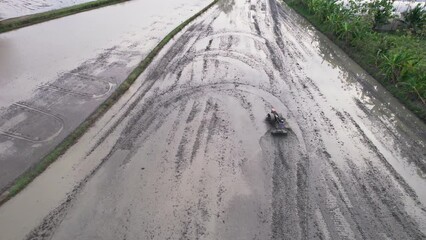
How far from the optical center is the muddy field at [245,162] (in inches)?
256

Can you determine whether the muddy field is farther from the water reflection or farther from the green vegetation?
the water reflection

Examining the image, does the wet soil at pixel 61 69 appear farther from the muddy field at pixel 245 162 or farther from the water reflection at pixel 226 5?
the water reflection at pixel 226 5

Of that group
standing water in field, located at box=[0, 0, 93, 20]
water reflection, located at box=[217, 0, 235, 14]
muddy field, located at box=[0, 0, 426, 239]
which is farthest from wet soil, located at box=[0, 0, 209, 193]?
water reflection, located at box=[217, 0, 235, 14]

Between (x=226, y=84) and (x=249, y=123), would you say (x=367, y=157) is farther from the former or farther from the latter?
(x=226, y=84)

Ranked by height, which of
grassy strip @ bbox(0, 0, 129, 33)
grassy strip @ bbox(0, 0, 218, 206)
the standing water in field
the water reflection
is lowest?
the standing water in field

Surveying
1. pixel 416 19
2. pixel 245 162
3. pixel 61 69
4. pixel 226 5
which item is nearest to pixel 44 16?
pixel 61 69

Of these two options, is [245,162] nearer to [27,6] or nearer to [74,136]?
[74,136]

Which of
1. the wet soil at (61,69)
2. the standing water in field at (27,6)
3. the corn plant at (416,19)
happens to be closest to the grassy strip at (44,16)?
the wet soil at (61,69)

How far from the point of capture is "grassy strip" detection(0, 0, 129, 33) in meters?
15.0

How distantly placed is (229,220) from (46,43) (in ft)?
37.5

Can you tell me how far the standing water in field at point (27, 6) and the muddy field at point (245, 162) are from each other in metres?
9.02

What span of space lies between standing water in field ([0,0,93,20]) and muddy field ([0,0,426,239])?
9.02m

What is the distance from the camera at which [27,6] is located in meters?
17.8

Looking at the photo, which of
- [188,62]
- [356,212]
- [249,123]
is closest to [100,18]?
[188,62]
